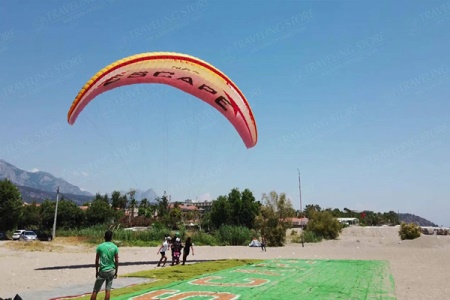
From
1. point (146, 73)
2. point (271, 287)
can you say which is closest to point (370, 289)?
point (271, 287)

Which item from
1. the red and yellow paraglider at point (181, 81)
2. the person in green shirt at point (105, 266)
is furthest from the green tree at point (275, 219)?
the person in green shirt at point (105, 266)

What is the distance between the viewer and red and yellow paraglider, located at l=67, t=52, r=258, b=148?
14.3 m

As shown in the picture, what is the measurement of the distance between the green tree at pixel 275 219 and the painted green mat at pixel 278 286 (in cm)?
2843

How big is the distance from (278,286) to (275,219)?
3396cm

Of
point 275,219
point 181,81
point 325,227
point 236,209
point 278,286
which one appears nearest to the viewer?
point 278,286

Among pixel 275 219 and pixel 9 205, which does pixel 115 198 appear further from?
pixel 275 219

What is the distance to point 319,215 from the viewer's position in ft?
181

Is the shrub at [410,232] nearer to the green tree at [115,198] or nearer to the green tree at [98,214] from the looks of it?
the green tree at [98,214]

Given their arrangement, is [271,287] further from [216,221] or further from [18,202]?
[216,221]

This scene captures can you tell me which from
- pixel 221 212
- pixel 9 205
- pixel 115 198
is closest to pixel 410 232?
pixel 221 212

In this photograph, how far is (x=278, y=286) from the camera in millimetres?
11211

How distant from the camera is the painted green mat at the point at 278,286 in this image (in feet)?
31.6

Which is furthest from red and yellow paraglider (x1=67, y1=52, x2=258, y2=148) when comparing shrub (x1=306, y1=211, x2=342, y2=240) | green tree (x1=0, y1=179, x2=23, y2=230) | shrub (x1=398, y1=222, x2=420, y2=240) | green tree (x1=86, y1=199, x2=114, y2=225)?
green tree (x1=86, y1=199, x2=114, y2=225)

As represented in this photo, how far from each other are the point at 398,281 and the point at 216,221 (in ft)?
227
